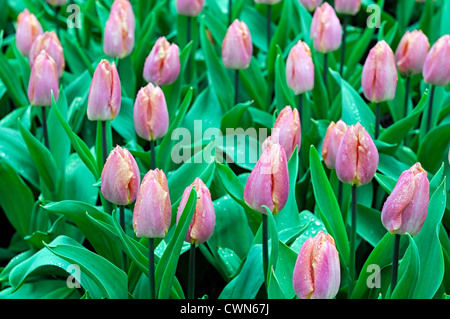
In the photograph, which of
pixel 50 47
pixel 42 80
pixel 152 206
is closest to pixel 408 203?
pixel 152 206

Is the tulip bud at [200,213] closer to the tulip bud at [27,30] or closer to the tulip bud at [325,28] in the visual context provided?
the tulip bud at [325,28]

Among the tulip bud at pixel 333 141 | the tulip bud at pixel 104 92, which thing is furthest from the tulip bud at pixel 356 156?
the tulip bud at pixel 104 92

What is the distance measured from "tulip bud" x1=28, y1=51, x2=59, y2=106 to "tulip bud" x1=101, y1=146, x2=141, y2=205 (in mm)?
380

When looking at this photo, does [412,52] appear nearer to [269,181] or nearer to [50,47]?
[269,181]

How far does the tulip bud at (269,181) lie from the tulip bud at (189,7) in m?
0.83

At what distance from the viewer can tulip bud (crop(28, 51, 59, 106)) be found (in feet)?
4.53

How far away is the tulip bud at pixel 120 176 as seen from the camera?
1072 mm

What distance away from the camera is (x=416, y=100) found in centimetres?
197

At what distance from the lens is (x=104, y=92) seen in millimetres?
1227

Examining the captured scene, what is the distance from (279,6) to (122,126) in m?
0.78

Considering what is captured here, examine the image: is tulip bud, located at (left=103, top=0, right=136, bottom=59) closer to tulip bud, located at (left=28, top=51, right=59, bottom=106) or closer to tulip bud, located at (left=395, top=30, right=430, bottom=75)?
tulip bud, located at (left=28, top=51, right=59, bottom=106)

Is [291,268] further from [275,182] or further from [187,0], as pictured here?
[187,0]

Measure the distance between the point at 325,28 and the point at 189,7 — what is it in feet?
1.22

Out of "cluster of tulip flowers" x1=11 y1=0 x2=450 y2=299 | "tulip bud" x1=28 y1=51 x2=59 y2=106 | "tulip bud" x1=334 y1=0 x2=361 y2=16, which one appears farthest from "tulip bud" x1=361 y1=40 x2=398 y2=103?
"tulip bud" x1=28 y1=51 x2=59 y2=106
